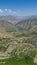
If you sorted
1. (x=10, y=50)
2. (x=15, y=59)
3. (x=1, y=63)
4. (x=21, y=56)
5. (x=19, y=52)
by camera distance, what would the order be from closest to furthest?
(x=1, y=63) < (x=15, y=59) < (x=21, y=56) < (x=19, y=52) < (x=10, y=50)

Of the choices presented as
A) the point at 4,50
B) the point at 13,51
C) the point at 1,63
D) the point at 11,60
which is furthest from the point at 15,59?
the point at 4,50

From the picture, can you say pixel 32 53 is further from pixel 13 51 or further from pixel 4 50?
pixel 4 50

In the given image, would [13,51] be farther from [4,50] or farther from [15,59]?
[15,59]

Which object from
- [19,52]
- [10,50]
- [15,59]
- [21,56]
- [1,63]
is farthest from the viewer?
[10,50]

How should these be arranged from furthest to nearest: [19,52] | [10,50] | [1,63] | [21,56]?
[10,50], [19,52], [21,56], [1,63]

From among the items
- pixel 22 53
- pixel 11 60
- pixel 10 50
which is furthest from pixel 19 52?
pixel 11 60

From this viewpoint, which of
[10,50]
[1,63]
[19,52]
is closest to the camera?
[1,63]

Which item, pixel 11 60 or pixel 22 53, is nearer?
pixel 11 60

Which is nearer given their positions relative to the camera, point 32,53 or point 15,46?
point 32,53
